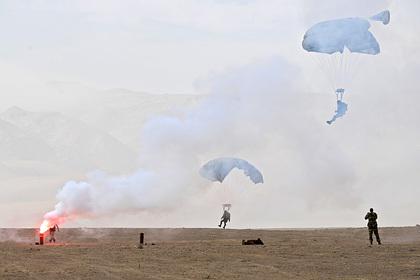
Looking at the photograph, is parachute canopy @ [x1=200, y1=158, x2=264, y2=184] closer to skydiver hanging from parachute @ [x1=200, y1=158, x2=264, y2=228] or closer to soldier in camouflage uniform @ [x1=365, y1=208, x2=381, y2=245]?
skydiver hanging from parachute @ [x1=200, y1=158, x2=264, y2=228]

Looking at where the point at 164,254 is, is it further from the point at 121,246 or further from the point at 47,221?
the point at 47,221

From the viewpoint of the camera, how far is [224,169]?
153 ft

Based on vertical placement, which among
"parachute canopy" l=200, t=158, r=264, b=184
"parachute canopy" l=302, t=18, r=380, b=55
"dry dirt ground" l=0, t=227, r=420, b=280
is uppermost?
"parachute canopy" l=302, t=18, r=380, b=55

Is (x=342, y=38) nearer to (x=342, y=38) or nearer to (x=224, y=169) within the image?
(x=342, y=38)

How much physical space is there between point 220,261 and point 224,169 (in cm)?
1483

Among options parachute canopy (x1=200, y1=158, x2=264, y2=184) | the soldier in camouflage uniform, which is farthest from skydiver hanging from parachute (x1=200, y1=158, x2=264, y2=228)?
the soldier in camouflage uniform

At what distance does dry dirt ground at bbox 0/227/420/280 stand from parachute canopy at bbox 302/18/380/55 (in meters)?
8.49

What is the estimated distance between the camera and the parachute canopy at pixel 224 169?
46469 millimetres

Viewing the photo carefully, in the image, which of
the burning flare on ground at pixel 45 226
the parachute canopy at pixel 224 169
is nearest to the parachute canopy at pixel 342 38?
the parachute canopy at pixel 224 169

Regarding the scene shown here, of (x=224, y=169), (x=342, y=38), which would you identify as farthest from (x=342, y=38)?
(x=224, y=169)

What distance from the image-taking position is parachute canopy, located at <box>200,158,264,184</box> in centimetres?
4647

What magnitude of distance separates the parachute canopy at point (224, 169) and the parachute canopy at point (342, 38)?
8886mm

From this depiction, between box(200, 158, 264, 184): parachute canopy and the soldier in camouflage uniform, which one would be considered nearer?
the soldier in camouflage uniform

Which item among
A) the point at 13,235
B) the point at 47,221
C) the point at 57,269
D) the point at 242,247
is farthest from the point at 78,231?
the point at 57,269
